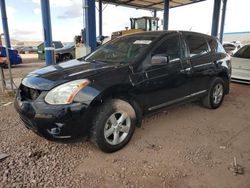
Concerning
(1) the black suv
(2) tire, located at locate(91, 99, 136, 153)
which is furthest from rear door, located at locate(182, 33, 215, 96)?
(2) tire, located at locate(91, 99, 136, 153)

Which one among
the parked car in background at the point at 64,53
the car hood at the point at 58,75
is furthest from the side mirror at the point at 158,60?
the parked car in background at the point at 64,53

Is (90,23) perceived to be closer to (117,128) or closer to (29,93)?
(29,93)

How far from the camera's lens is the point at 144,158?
102 inches

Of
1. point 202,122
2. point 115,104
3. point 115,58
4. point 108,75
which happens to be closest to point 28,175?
point 115,104

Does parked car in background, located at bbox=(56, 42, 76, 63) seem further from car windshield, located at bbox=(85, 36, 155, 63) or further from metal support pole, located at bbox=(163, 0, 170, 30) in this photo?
car windshield, located at bbox=(85, 36, 155, 63)

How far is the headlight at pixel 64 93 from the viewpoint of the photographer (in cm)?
228

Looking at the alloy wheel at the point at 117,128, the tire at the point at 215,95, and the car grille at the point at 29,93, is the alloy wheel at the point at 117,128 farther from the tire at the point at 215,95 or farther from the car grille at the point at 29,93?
the tire at the point at 215,95

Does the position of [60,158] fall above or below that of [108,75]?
below

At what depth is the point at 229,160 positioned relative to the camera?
2547mm

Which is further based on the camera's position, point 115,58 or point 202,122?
point 202,122

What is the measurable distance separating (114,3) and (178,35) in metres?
17.2

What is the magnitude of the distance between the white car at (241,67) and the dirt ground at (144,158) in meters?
3.24

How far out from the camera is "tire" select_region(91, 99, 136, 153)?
2.45 m

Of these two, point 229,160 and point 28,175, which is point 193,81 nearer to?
point 229,160
